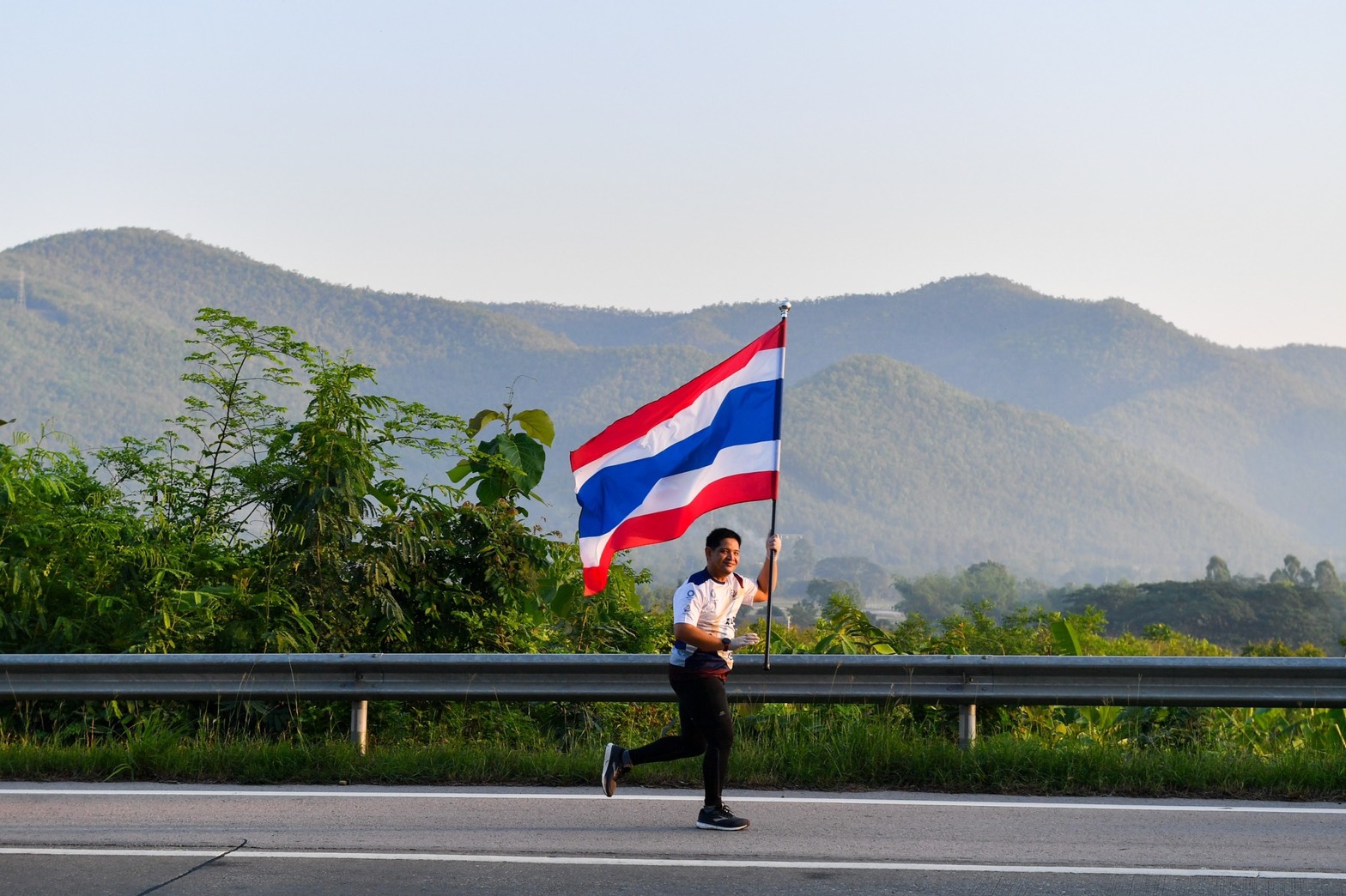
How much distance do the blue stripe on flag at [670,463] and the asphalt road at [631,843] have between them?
164cm

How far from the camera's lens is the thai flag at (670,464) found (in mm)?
7953

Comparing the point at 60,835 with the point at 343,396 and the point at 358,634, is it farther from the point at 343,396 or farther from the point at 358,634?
the point at 343,396

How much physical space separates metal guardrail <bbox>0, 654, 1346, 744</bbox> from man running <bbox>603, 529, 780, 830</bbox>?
1.20 m

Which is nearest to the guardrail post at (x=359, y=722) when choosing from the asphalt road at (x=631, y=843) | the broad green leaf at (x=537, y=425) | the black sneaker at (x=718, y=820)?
the asphalt road at (x=631, y=843)

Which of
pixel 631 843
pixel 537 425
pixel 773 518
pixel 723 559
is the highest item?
pixel 537 425

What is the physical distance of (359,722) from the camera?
29.7 feet

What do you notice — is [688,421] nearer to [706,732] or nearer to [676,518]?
[676,518]

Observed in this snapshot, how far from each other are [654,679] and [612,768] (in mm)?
1264

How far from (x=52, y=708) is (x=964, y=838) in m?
6.51

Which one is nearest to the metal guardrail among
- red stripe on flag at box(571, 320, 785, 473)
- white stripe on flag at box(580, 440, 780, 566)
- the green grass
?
the green grass

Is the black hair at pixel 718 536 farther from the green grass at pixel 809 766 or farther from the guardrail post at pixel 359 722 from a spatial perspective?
the guardrail post at pixel 359 722

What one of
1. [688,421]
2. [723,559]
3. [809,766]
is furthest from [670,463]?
[809,766]

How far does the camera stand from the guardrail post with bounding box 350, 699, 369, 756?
9016 mm

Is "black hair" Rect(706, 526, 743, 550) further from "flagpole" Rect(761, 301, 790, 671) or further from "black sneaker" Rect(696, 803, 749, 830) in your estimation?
"black sneaker" Rect(696, 803, 749, 830)
